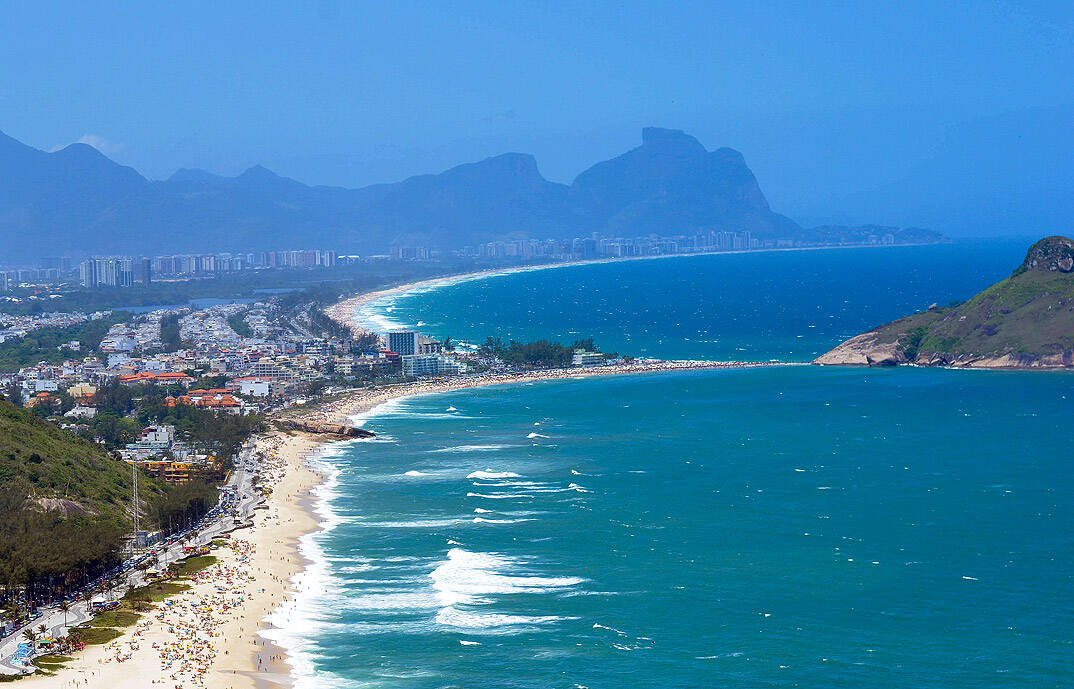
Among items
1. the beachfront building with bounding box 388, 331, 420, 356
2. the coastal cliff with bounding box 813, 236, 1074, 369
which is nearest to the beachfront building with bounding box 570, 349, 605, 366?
the beachfront building with bounding box 388, 331, 420, 356

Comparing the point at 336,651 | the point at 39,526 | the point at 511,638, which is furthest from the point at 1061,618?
the point at 39,526

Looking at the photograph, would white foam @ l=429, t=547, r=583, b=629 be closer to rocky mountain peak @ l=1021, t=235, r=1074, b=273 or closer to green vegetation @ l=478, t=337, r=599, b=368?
green vegetation @ l=478, t=337, r=599, b=368

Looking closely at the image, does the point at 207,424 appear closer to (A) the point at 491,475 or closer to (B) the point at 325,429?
(B) the point at 325,429

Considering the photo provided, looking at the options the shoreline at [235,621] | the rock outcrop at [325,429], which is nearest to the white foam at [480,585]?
the shoreline at [235,621]

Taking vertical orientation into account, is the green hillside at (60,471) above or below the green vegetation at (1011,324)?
below

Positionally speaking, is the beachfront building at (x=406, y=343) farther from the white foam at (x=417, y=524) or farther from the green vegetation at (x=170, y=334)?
the white foam at (x=417, y=524)

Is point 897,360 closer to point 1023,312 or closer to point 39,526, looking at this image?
point 1023,312

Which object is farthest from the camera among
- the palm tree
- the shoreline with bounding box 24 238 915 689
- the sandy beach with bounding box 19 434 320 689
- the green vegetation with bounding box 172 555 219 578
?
the green vegetation with bounding box 172 555 219 578
